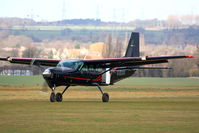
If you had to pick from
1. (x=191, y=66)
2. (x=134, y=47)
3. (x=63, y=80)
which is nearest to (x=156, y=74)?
(x=191, y=66)

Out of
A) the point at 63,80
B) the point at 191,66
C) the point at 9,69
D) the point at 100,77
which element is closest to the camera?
the point at 63,80

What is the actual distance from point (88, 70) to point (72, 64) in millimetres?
1503

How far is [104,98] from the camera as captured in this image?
1382 inches

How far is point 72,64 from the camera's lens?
113 ft

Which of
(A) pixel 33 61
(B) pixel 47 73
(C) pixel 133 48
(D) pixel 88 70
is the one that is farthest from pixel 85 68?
(C) pixel 133 48

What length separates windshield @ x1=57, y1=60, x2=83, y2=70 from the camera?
3400 centimetres

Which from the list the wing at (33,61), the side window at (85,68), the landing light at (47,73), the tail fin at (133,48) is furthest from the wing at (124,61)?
the tail fin at (133,48)

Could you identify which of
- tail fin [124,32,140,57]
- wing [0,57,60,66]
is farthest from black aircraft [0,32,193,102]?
tail fin [124,32,140,57]

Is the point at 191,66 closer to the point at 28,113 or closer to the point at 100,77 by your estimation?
the point at 100,77

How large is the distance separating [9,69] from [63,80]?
87356mm

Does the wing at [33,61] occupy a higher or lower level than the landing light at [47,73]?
higher

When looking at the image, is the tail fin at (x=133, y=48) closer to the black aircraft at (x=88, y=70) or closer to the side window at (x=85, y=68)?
the black aircraft at (x=88, y=70)

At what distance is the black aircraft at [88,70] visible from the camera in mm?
33188

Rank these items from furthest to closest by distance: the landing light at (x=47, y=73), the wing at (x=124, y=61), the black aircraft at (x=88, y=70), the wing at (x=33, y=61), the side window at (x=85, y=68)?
the wing at (x=33, y=61), the side window at (x=85, y=68), the wing at (x=124, y=61), the black aircraft at (x=88, y=70), the landing light at (x=47, y=73)
